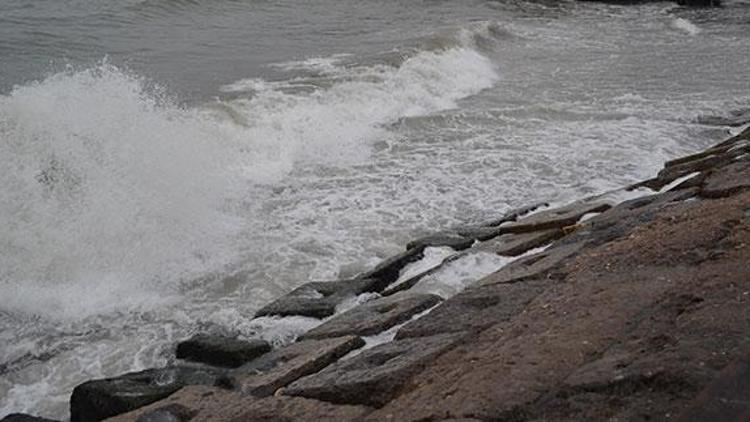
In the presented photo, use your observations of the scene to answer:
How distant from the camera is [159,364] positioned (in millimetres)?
5070

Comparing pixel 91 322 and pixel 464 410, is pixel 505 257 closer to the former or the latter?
pixel 464 410

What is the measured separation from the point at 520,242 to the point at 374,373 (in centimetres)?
277

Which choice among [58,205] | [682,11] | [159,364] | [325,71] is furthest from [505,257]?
[682,11]

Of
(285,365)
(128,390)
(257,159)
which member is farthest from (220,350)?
(257,159)

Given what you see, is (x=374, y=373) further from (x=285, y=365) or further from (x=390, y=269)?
(x=390, y=269)

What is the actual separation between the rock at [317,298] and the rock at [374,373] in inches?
60.6

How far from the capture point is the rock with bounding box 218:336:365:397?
3.81 metres

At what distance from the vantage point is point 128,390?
420cm

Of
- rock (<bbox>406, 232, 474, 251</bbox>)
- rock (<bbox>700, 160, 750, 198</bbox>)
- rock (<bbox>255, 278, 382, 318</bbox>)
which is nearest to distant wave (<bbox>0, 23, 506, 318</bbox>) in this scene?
rock (<bbox>255, 278, 382, 318</bbox>)

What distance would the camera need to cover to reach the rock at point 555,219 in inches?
242

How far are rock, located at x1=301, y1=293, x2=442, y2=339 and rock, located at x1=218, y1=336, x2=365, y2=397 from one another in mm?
170

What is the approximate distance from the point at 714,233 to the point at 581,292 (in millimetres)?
816

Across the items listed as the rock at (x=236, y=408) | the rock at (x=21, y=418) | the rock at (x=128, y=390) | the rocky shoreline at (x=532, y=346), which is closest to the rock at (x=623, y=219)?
the rocky shoreline at (x=532, y=346)

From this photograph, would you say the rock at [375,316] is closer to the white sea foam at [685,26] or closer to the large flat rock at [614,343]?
the large flat rock at [614,343]
